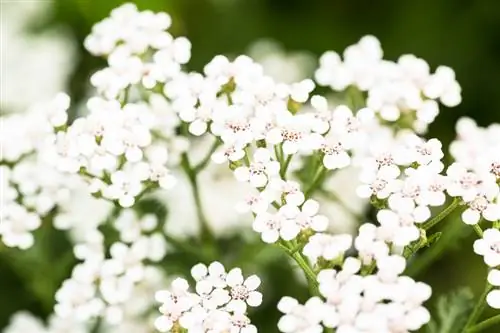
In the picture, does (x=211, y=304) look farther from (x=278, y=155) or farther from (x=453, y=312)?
(x=453, y=312)

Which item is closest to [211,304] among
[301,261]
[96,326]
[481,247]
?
[301,261]

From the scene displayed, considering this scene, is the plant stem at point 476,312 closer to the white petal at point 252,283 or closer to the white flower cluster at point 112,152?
the white petal at point 252,283

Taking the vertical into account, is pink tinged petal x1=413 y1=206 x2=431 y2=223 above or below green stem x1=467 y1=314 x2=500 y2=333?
above

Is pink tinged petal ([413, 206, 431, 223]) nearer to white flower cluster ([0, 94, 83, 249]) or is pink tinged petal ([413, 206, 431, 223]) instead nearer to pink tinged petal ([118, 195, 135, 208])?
pink tinged petal ([118, 195, 135, 208])

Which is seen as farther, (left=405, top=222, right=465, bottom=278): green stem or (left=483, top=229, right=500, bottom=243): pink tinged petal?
(left=405, top=222, right=465, bottom=278): green stem

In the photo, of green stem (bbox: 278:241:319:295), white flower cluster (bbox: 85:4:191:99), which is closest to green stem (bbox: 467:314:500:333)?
green stem (bbox: 278:241:319:295)

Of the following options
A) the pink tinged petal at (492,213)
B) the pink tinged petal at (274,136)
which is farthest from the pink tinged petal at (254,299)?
the pink tinged petal at (492,213)
